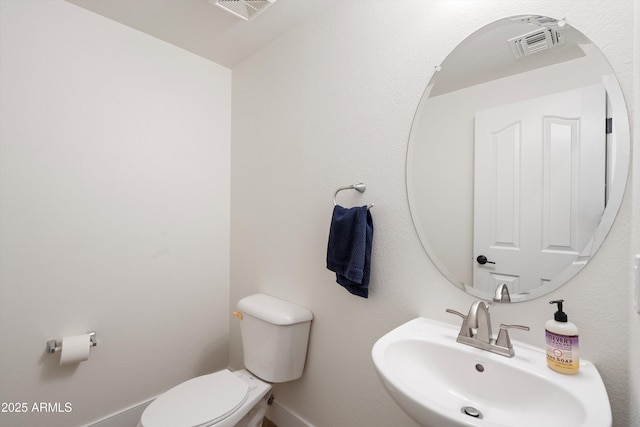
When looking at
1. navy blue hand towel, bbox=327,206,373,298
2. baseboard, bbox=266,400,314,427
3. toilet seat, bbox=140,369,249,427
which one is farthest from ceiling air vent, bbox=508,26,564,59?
baseboard, bbox=266,400,314,427

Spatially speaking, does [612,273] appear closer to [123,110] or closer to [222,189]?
[222,189]

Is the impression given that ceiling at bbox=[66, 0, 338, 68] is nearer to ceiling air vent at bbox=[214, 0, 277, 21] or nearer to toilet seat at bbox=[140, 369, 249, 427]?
ceiling air vent at bbox=[214, 0, 277, 21]

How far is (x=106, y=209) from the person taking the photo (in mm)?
1617

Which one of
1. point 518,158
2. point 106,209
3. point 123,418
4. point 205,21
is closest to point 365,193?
point 518,158

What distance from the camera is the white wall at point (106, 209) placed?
4.51 ft

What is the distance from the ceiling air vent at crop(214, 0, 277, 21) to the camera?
1.39 metres

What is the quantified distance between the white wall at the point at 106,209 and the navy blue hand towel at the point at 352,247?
1116mm

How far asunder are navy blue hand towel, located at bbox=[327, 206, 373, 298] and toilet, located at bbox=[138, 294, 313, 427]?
0.41m

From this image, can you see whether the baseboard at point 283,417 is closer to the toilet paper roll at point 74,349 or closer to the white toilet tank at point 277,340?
the white toilet tank at point 277,340

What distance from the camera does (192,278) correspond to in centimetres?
195

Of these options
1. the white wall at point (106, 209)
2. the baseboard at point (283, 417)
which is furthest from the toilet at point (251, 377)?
the white wall at point (106, 209)

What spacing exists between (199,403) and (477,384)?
1.09m

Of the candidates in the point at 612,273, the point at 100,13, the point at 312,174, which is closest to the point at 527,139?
the point at 612,273

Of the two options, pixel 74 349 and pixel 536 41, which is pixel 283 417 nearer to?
pixel 74 349
